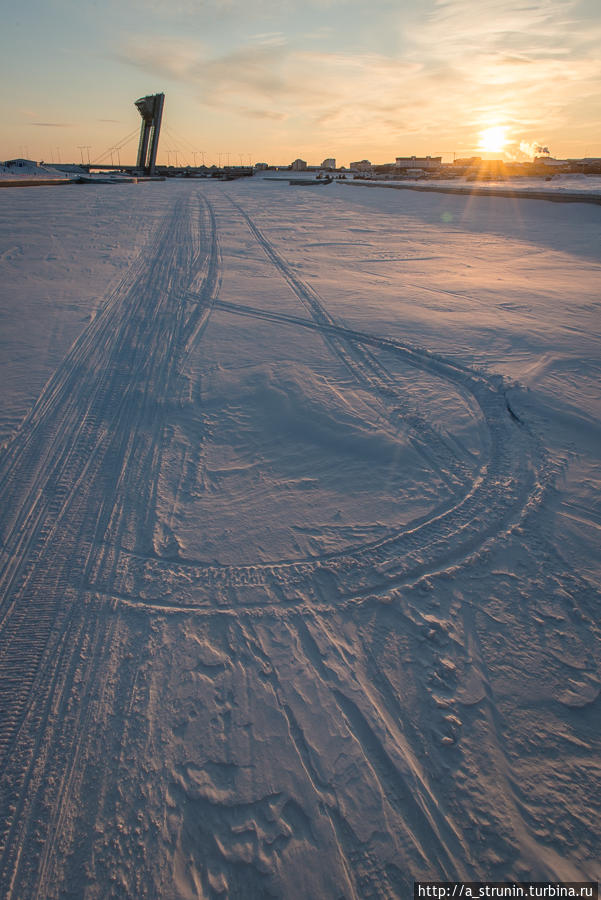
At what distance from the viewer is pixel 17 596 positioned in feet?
7.78

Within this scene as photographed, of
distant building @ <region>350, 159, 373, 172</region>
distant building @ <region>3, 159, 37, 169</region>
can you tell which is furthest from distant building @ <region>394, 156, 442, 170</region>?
distant building @ <region>3, 159, 37, 169</region>

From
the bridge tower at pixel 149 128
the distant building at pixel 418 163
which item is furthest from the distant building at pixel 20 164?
the distant building at pixel 418 163

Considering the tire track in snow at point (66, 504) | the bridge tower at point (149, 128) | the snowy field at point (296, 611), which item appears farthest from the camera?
the bridge tower at point (149, 128)

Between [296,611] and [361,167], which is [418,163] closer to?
[361,167]

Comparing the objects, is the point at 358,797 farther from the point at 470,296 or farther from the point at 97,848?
the point at 470,296

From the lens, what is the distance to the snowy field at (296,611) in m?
1.58

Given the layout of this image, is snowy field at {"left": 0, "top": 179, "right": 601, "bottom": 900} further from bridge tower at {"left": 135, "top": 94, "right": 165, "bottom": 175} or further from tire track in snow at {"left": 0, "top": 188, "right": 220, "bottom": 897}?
bridge tower at {"left": 135, "top": 94, "right": 165, "bottom": 175}

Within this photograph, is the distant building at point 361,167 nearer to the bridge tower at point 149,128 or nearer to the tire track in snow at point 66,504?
the bridge tower at point 149,128

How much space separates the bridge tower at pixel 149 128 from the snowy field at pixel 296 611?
59214 mm

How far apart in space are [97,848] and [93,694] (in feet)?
1.85

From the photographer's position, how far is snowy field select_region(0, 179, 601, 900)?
1585mm

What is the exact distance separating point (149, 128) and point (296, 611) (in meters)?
65.5

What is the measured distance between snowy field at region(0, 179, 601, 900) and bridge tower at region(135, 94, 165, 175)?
59.2 m

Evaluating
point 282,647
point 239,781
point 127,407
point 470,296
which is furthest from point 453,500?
point 470,296
